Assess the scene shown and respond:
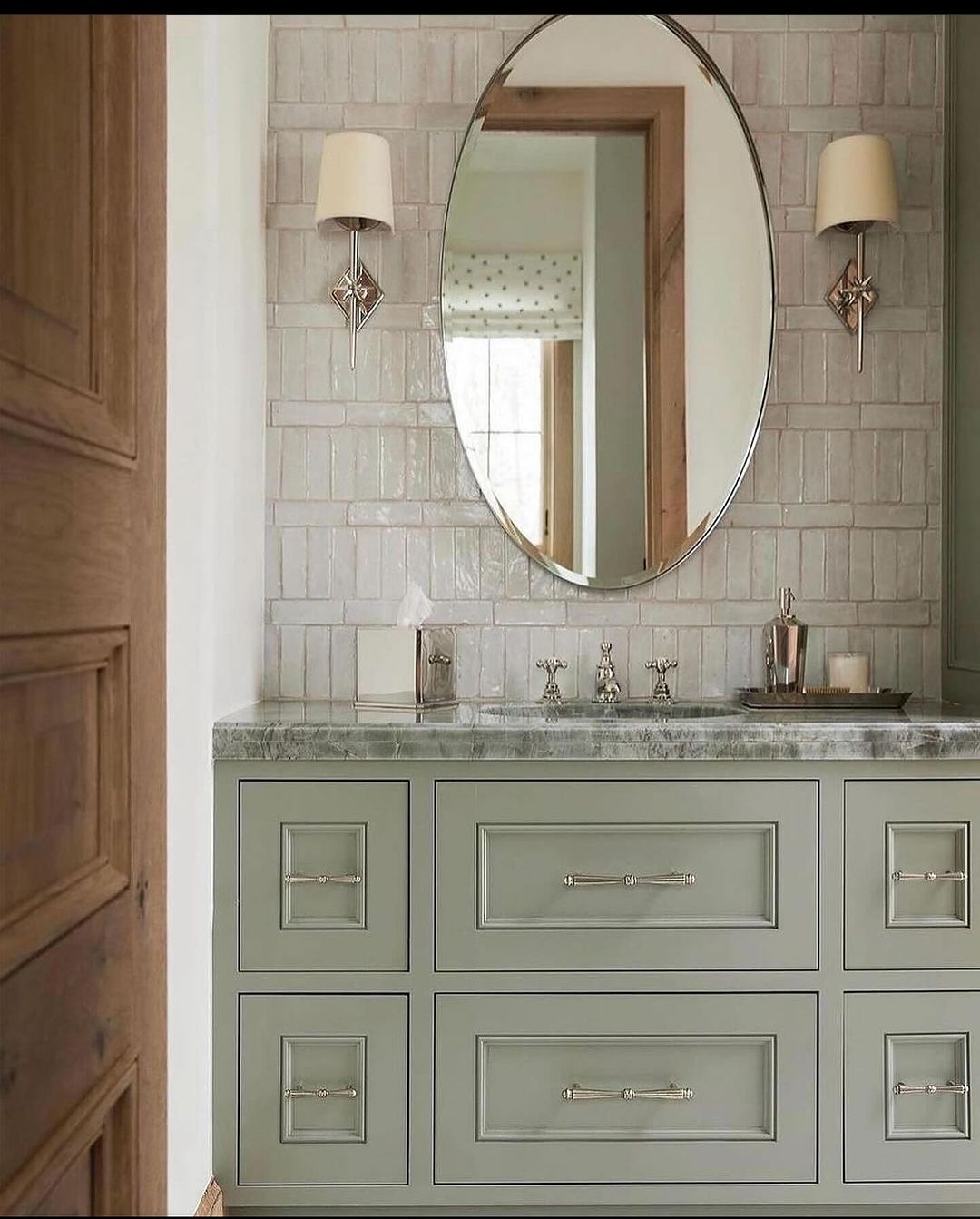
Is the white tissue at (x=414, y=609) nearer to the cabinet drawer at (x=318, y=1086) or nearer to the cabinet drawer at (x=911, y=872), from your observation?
the cabinet drawer at (x=318, y=1086)

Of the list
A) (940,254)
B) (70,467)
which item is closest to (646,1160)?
(70,467)

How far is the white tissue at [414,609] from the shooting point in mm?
2082

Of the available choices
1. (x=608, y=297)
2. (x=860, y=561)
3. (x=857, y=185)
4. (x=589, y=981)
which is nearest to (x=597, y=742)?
(x=589, y=981)

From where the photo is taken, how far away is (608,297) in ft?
7.57

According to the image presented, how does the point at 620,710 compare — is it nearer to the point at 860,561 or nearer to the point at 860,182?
the point at 860,561

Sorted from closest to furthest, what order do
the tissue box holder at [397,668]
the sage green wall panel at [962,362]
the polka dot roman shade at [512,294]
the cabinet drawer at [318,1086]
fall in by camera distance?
the cabinet drawer at [318,1086] < the tissue box holder at [397,668] < the sage green wall panel at [962,362] < the polka dot roman shade at [512,294]

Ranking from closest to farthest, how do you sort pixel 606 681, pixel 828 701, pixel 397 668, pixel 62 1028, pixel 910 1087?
1. pixel 62 1028
2. pixel 910 1087
3. pixel 397 668
4. pixel 828 701
5. pixel 606 681

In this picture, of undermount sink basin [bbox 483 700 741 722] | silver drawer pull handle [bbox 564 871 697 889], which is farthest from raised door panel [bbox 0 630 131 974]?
undermount sink basin [bbox 483 700 741 722]

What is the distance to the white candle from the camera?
88.0 inches

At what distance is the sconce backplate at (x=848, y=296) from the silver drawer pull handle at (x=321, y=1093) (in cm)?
174

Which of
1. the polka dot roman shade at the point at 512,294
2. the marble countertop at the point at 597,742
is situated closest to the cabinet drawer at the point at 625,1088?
the marble countertop at the point at 597,742

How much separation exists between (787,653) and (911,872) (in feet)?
1.81

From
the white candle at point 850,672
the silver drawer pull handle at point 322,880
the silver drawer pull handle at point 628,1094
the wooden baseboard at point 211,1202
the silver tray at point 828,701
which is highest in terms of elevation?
the white candle at point 850,672

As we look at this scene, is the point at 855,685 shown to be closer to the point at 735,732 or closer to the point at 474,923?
the point at 735,732
